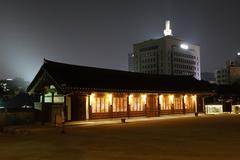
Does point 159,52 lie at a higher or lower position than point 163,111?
higher

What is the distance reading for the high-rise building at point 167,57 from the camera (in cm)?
11794

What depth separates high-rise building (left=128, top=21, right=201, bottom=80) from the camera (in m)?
118

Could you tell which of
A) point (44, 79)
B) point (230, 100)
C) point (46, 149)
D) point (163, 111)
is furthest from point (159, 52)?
point (46, 149)

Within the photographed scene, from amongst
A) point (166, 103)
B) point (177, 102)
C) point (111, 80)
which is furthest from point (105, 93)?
point (177, 102)

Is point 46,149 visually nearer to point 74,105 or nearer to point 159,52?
point 74,105

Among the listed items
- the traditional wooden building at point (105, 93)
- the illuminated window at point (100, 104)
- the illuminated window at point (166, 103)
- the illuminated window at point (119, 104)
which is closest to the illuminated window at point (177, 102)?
the traditional wooden building at point (105, 93)

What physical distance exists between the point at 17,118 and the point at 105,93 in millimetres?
7804

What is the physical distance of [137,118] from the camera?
29641mm

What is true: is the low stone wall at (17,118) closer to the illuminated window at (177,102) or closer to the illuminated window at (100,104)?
the illuminated window at (100,104)

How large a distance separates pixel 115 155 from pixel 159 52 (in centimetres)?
11022

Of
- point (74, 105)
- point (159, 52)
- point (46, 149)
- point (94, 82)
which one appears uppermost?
point (159, 52)

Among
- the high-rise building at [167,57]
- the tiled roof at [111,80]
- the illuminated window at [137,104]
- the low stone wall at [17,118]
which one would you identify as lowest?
the low stone wall at [17,118]

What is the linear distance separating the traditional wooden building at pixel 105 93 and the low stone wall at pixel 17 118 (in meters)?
0.98

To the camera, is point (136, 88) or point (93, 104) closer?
point (93, 104)
